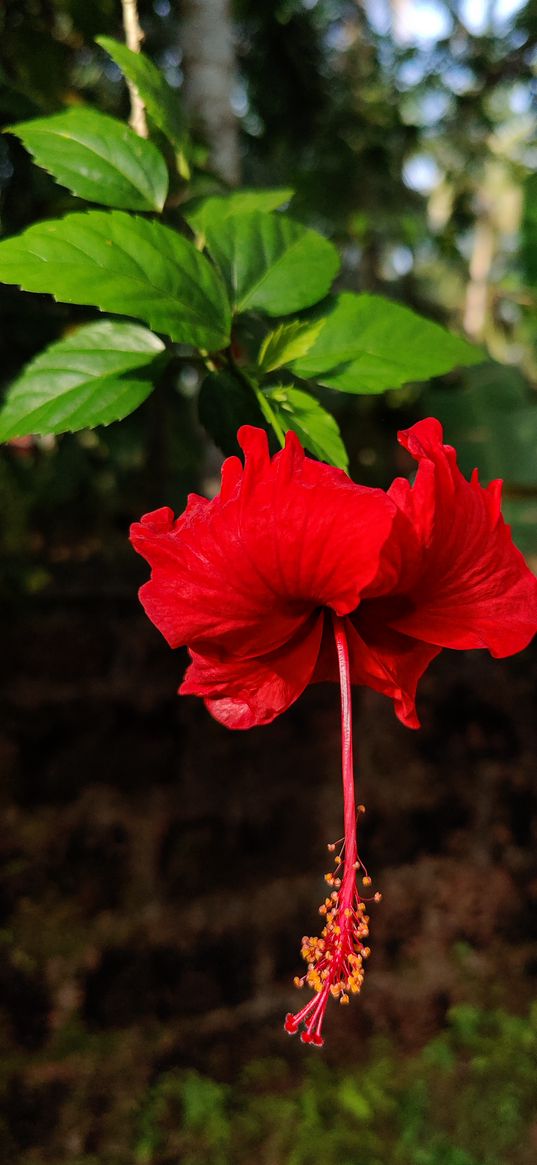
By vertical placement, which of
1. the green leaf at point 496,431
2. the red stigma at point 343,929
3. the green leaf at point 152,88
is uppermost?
the green leaf at point 152,88

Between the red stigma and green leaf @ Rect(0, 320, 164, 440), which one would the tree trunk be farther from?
the red stigma

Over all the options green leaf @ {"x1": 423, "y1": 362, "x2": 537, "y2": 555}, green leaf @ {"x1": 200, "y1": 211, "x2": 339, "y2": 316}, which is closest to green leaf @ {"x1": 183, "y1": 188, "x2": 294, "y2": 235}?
green leaf @ {"x1": 200, "y1": 211, "x2": 339, "y2": 316}

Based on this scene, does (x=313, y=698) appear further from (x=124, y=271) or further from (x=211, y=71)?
(x=124, y=271)

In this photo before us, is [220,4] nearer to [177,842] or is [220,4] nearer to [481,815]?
[177,842]


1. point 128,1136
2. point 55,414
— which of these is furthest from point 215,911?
point 55,414

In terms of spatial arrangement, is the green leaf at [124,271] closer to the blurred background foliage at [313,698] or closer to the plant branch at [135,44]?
the plant branch at [135,44]

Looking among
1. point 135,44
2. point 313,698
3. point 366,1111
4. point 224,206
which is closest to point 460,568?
point 224,206

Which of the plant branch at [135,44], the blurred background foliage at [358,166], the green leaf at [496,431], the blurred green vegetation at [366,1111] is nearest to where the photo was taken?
the plant branch at [135,44]

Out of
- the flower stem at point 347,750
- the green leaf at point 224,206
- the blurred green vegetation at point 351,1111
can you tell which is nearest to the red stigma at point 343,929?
the flower stem at point 347,750
